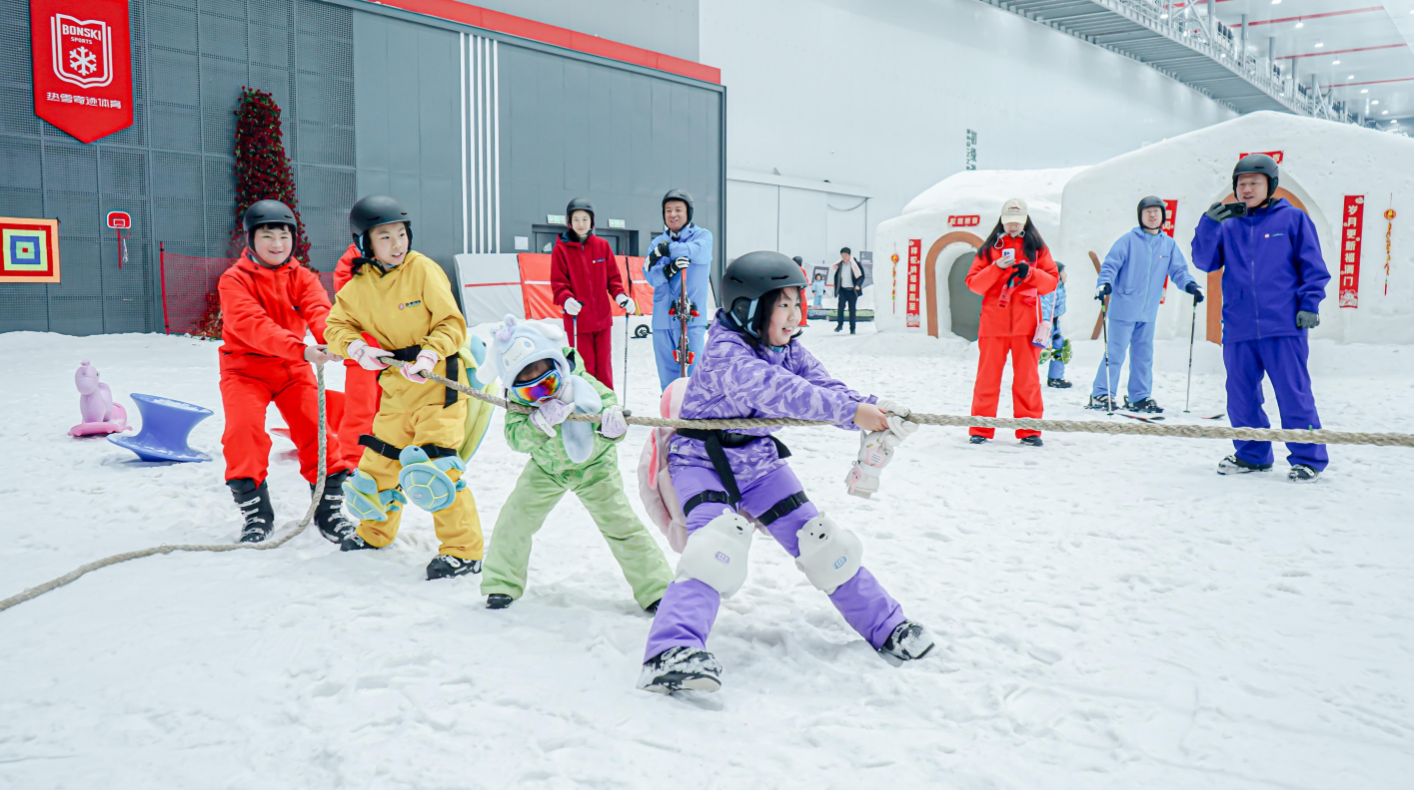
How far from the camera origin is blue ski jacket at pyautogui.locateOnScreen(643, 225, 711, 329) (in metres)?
6.04

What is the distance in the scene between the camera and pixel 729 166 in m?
18.0

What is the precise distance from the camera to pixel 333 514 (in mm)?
3521

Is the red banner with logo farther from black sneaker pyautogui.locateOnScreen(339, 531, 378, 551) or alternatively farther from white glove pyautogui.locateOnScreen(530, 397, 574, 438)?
white glove pyautogui.locateOnScreen(530, 397, 574, 438)

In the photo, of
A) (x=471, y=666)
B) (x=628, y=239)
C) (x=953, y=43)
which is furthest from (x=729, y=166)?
(x=471, y=666)

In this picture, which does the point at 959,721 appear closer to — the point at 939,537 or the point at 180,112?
the point at 939,537

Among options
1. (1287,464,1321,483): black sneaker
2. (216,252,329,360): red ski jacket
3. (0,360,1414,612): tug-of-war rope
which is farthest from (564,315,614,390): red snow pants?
(1287,464,1321,483): black sneaker

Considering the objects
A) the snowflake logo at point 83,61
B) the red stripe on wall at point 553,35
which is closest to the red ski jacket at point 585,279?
the snowflake logo at point 83,61

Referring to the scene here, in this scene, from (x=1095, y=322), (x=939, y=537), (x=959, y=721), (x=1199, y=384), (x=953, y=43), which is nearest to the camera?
(x=959, y=721)

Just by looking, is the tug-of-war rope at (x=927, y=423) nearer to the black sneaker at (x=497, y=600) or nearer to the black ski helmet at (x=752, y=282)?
the black ski helmet at (x=752, y=282)

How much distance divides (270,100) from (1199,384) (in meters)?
12.0

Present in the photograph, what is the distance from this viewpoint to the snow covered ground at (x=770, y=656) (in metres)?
1.79

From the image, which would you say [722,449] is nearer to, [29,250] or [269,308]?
[269,308]

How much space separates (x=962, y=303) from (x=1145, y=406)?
7159 mm

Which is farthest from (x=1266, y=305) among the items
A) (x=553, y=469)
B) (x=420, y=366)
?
(x=420, y=366)
